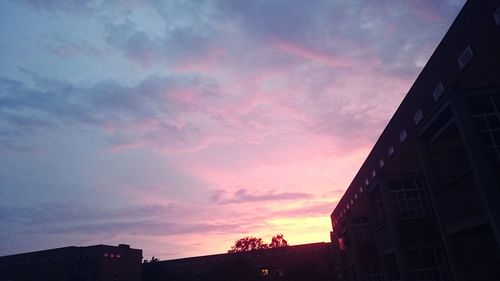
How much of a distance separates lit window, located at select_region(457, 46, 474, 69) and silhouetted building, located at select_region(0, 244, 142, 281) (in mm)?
59088

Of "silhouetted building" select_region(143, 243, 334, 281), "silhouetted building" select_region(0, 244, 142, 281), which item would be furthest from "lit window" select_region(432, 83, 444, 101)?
"silhouetted building" select_region(0, 244, 142, 281)

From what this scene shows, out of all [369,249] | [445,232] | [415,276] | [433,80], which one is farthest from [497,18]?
[369,249]

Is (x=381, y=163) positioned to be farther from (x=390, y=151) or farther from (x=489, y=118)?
(x=489, y=118)

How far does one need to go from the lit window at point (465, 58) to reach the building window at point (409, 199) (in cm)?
598

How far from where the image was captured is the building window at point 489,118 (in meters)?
11.1

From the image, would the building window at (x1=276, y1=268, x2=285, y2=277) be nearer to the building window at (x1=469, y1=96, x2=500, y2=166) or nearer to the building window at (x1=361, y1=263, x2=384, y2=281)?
the building window at (x1=361, y1=263, x2=384, y2=281)

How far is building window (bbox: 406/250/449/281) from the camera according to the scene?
59.4 ft

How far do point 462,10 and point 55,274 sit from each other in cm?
6694

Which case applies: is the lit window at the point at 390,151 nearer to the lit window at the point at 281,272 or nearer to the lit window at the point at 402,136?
the lit window at the point at 402,136

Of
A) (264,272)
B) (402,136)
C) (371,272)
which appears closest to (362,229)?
(371,272)

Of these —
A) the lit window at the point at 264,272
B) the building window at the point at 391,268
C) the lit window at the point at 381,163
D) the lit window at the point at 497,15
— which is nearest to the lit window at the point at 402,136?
the lit window at the point at 381,163

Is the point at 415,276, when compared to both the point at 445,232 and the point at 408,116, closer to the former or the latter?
the point at 445,232

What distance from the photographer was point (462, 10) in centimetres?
1518

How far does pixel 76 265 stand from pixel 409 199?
58127 millimetres
